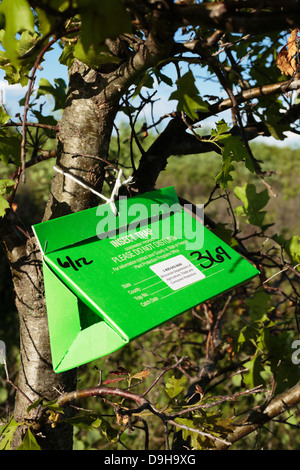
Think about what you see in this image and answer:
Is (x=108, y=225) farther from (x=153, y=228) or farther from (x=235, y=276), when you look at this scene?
(x=235, y=276)

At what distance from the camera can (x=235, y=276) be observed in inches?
48.1

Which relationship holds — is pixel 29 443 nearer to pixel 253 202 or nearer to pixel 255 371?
pixel 255 371

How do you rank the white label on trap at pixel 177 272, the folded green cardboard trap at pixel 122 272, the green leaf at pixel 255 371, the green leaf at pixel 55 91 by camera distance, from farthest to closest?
the green leaf at pixel 55 91, the green leaf at pixel 255 371, the white label on trap at pixel 177 272, the folded green cardboard trap at pixel 122 272

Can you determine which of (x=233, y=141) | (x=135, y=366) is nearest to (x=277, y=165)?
(x=135, y=366)

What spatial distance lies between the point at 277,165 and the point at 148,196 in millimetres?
15201

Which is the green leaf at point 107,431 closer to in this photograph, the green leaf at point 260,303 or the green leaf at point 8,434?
the green leaf at point 8,434

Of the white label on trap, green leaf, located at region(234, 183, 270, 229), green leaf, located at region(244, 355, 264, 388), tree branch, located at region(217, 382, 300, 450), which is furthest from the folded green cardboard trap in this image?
green leaf, located at region(234, 183, 270, 229)

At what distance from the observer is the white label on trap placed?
1.11 m

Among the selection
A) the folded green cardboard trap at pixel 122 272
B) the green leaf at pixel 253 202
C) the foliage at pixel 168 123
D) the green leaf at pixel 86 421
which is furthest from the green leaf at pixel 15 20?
the green leaf at pixel 253 202

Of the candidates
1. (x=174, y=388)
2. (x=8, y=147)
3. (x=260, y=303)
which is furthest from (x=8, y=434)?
(x=260, y=303)

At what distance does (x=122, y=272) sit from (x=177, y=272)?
0.52 feet

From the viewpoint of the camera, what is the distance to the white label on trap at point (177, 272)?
1.11 metres

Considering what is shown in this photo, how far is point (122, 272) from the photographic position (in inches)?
42.1

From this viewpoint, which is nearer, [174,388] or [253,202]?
[174,388]
